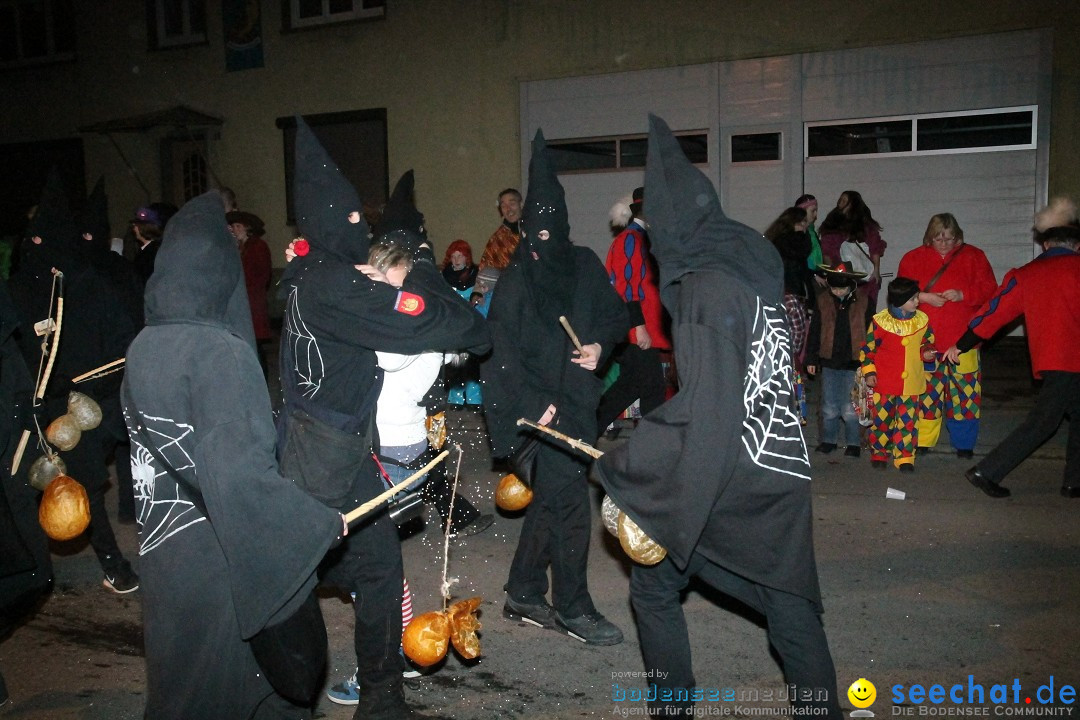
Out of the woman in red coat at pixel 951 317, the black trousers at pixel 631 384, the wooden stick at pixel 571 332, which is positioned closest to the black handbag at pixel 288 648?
the wooden stick at pixel 571 332

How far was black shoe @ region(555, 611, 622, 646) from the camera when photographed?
4715 mm

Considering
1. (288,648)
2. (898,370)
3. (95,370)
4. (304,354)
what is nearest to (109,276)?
(95,370)

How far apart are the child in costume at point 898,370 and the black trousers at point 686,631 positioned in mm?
4701

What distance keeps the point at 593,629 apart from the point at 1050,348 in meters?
4.20

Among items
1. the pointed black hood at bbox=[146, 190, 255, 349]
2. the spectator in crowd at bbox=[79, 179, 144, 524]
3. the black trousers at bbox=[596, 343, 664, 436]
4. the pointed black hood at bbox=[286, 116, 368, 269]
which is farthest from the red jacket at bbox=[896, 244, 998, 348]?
the pointed black hood at bbox=[146, 190, 255, 349]

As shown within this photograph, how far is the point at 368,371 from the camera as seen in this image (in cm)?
378

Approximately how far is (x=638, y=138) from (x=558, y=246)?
10.1 meters

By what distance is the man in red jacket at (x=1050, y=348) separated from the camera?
264 inches

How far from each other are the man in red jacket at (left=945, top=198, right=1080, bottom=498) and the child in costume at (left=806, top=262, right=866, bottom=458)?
124 cm

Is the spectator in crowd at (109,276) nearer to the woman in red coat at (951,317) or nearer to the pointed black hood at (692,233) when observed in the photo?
the pointed black hood at (692,233)

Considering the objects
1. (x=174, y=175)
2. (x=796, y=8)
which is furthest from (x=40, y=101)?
(x=796, y=8)

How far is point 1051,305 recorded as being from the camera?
22.1ft

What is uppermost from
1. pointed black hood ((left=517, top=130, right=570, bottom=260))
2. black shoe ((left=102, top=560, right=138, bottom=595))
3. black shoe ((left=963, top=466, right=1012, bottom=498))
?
pointed black hood ((left=517, top=130, right=570, bottom=260))

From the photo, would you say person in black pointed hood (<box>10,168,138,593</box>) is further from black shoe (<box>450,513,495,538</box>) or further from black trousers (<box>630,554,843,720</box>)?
black trousers (<box>630,554,843,720</box>)
